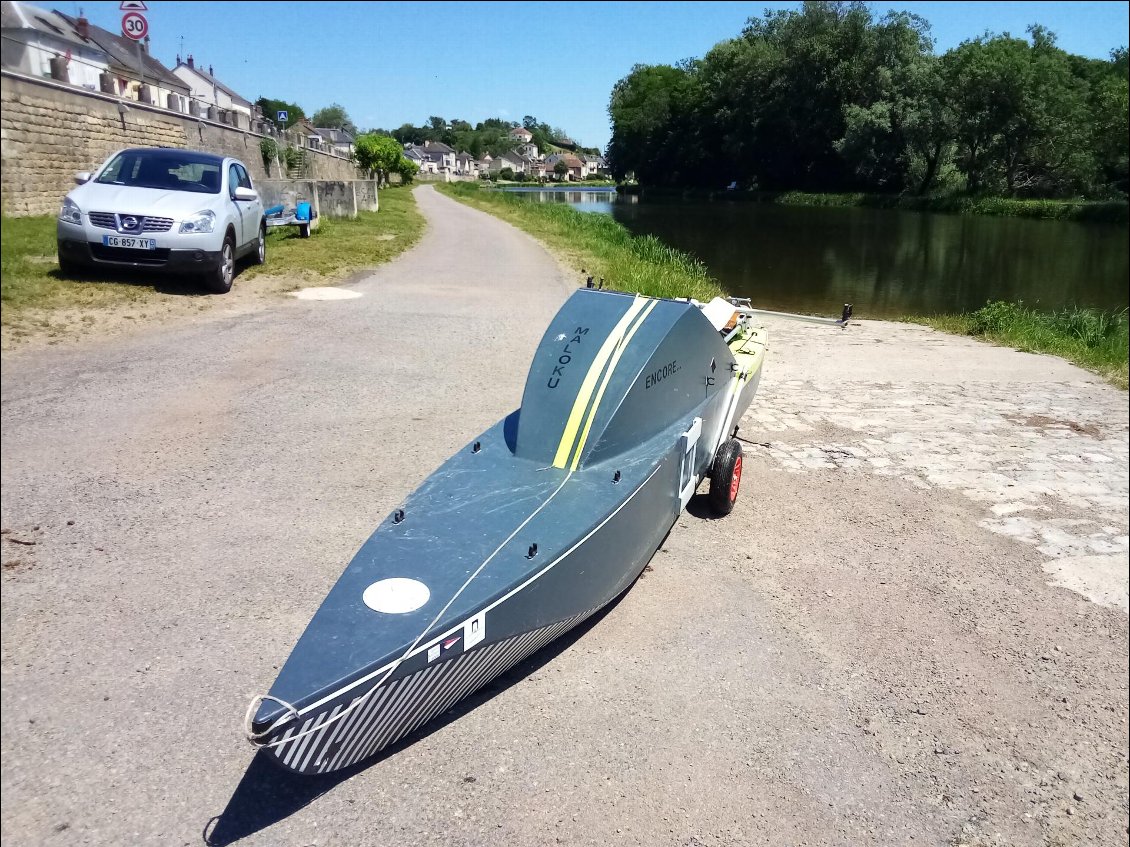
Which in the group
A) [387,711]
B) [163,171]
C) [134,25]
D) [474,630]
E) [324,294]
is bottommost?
→ [387,711]

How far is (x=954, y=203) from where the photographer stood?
55094 mm

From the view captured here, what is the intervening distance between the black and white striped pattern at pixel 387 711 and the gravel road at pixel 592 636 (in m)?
0.19

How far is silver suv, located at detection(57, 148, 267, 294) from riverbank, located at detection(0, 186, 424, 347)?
0.98 feet

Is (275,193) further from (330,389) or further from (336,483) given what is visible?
(336,483)

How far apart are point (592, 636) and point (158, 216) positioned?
319 inches

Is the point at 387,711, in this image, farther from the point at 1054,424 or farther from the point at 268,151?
the point at 268,151

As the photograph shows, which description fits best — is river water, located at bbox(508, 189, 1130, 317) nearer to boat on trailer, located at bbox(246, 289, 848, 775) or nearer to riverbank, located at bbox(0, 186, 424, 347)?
riverbank, located at bbox(0, 186, 424, 347)

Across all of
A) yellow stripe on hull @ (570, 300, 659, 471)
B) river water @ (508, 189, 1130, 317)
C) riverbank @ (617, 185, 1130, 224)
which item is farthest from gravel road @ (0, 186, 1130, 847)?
riverbank @ (617, 185, 1130, 224)

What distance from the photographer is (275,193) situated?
19312mm

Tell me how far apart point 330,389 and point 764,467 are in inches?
161

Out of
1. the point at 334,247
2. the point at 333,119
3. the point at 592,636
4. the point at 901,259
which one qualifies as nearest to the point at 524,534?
the point at 592,636

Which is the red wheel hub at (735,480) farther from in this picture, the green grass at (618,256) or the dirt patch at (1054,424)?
the green grass at (618,256)

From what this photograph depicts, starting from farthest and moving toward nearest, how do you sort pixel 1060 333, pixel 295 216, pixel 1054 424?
pixel 295 216, pixel 1060 333, pixel 1054 424

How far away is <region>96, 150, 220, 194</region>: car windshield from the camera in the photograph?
987 cm
